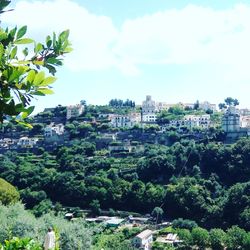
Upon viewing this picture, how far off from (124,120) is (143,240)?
3866 cm

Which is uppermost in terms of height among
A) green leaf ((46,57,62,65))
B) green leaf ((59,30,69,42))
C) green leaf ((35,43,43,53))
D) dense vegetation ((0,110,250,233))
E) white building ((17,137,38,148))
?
green leaf ((59,30,69,42))

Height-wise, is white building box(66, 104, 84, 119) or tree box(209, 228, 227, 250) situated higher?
white building box(66, 104, 84, 119)

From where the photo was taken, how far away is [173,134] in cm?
5612

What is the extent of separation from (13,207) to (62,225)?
1646 millimetres

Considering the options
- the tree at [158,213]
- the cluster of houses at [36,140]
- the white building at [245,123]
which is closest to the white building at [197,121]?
the white building at [245,123]

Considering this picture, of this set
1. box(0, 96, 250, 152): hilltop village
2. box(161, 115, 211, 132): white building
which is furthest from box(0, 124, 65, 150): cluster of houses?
box(161, 115, 211, 132): white building

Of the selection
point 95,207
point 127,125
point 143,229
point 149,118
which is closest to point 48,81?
point 143,229

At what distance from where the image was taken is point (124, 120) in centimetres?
6575

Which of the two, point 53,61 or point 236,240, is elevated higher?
point 53,61

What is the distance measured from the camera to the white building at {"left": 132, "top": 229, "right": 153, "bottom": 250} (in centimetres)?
2654

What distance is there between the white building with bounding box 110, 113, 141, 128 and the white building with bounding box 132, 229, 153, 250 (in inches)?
1385

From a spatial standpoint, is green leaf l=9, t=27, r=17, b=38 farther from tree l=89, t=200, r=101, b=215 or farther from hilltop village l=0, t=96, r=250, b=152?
hilltop village l=0, t=96, r=250, b=152

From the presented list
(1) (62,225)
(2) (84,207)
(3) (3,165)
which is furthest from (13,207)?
(3) (3,165)

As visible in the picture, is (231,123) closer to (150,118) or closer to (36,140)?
(150,118)
